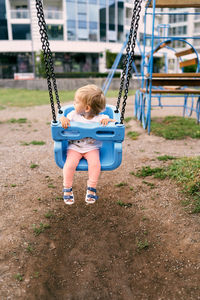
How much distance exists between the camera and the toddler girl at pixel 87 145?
8.22 feet

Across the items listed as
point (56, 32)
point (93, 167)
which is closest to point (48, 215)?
point (93, 167)

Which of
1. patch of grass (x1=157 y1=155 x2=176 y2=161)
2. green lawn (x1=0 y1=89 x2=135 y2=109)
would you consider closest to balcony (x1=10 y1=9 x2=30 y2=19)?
green lawn (x1=0 y1=89 x2=135 y2=109)

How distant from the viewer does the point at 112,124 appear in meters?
2.50

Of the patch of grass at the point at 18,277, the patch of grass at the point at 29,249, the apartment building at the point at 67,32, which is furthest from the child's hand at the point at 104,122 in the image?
the apartment building at the point at 67,32

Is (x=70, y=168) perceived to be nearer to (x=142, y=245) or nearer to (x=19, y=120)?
(x=142, y=245)

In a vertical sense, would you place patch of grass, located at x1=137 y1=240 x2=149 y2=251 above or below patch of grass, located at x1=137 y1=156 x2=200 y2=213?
below

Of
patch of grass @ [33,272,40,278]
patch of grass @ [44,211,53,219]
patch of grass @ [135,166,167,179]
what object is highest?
patch of grass @ [135,166,167,179]

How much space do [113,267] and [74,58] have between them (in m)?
27.5

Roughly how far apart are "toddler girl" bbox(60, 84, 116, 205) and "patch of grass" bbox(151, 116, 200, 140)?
11.3 feet

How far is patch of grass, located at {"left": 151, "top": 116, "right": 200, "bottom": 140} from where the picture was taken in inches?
232

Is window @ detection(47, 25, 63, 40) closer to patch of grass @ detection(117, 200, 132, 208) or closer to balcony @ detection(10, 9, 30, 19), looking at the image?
balcony @ detection(10, 9, 30, 19)

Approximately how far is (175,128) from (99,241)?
4.43 meters

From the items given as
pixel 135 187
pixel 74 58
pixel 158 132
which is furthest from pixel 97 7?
pixel 135 187

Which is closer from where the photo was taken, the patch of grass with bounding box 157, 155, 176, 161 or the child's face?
the child's face
